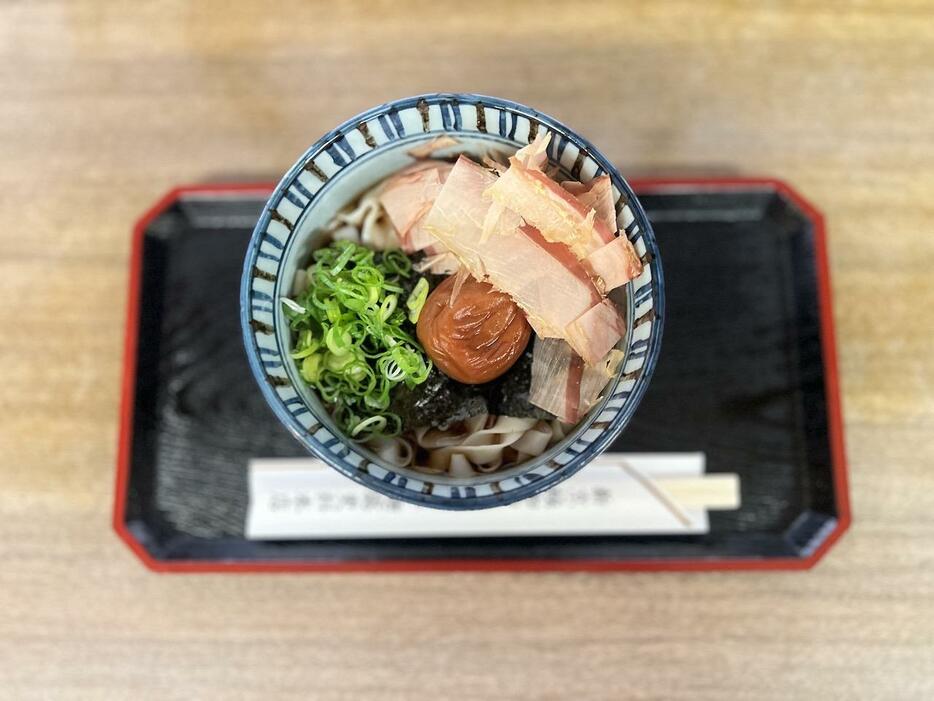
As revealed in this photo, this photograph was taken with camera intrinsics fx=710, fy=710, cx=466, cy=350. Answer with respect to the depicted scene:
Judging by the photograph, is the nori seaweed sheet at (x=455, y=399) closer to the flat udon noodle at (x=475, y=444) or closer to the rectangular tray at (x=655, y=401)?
the flat udon noodle at (x=475, y=444)

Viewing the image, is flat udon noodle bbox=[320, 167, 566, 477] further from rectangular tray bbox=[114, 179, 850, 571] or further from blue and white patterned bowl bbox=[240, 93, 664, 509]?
rectangular tray bbox=[114, 179, 850, 571]

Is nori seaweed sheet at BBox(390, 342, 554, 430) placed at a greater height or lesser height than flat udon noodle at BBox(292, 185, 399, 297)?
lesser

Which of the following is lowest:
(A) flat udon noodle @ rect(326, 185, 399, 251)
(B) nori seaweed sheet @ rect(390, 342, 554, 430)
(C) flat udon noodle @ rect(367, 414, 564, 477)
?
(C) flat udon noodle @ rect(367, 414, 564, 477)

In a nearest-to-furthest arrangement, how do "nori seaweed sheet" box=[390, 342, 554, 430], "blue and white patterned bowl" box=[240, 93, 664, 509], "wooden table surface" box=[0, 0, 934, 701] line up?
"blue and white patterned bowl" box=[240, 93, 664, 509] < "nori seaweed sheet" box=[390, 342, 554, 430] < "wooden table surface" box=[0, 0, 934, 701]

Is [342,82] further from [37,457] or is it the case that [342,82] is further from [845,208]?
[845,208]

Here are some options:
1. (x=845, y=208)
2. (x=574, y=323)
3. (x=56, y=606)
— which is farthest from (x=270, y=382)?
(x=845, y=208)

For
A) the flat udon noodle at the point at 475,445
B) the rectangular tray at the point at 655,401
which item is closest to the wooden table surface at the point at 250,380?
the rectangular tray at the point at 655,401

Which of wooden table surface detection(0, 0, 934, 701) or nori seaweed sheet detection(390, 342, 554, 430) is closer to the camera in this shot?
nori seaweed sheet detection(390, 342, 554, 430)

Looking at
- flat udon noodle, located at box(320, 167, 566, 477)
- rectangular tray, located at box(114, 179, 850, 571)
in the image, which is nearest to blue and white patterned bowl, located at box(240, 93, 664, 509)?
flat udon noodle, located at box(320, 167, 566, 477)
